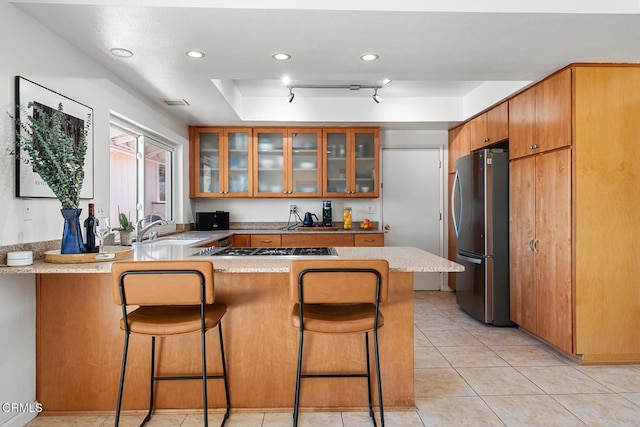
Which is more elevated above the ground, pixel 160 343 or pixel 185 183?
pixel 185 183

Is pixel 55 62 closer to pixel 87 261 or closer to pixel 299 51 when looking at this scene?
pixel 87 261

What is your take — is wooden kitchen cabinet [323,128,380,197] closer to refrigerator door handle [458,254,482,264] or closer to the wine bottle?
refrigerator door handle [458,254,482,264]

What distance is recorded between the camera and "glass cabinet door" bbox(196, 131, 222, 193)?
16.2 feet

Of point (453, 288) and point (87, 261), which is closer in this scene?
point (87, 261)

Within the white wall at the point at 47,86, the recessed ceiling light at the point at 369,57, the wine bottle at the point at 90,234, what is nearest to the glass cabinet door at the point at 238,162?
the white wall at the point at 47,86

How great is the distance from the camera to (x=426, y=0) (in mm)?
2047

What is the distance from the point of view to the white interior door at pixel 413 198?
211 inches

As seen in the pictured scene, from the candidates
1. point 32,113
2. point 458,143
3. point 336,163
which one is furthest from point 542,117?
point 32,113

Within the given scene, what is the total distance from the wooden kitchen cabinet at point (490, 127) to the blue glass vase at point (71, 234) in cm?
354

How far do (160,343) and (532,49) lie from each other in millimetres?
2868

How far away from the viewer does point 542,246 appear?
3242mm

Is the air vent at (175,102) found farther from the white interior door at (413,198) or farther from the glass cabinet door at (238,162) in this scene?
the white interior door at (413,198)

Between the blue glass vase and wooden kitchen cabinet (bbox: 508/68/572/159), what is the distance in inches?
128

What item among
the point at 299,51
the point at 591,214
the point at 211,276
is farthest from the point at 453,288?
the point at 211,276
